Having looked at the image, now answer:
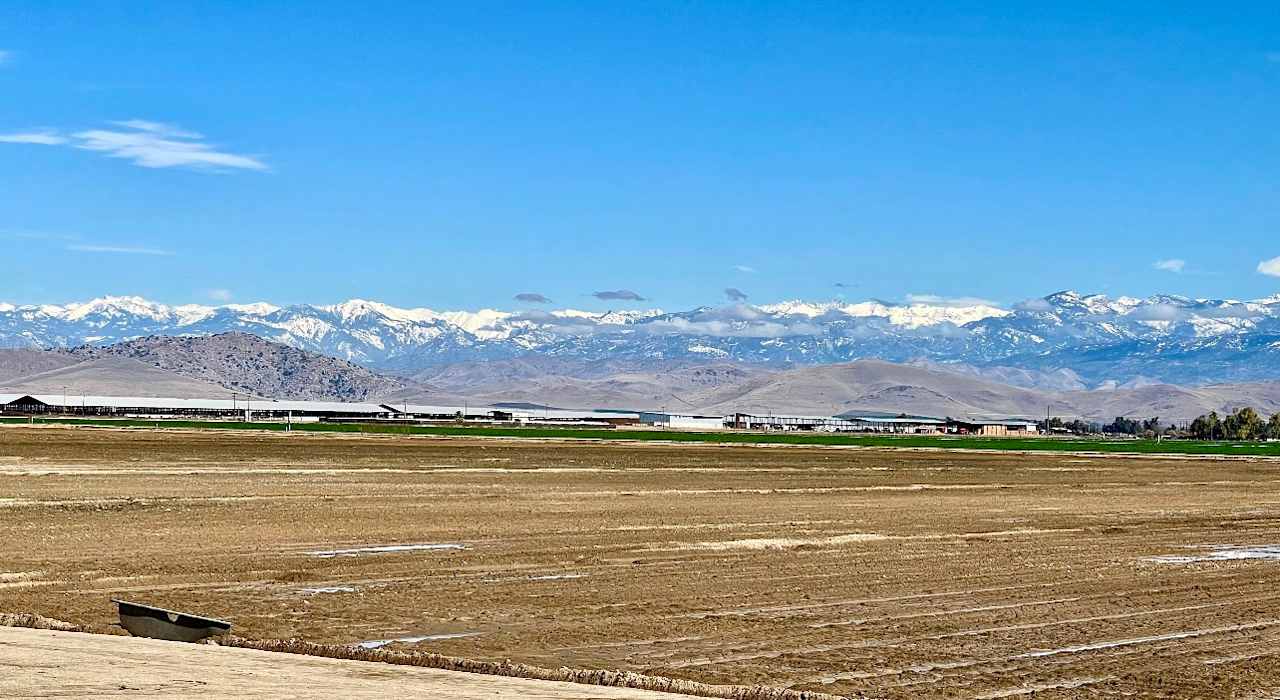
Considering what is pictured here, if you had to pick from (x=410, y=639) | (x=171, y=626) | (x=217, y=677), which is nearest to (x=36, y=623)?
(x=171, y=626)

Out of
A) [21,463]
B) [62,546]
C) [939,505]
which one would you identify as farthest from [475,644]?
[21,463]

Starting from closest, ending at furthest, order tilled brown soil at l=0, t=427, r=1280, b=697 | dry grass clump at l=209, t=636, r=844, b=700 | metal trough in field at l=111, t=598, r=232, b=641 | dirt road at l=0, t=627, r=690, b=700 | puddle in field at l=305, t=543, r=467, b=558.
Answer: dirt road at l=0, t=627, r=690, b=700 < dry grass clump at l=209, t=636, r=844, b=700 < metal trough in field at l=111, t=598, r=232, b=641 < tilled brown soil at l=0, t=427, r=1280, b=697 < puddle in field at l=305, t=543, r=467, b=558

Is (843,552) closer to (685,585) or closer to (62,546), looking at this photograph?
(685,585)

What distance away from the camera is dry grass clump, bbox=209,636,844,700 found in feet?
60.5

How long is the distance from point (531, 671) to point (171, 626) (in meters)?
4.76

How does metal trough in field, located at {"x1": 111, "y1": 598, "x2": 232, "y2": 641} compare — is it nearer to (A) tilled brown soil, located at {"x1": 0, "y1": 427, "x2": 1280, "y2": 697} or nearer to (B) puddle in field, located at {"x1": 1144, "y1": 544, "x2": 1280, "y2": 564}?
(A) tilled brown soil, located at {"x1": 0, "y1": 427, "x2": 1280, "y2": 697}

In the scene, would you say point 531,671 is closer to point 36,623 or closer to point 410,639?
point 410,639

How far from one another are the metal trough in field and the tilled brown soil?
1.01m

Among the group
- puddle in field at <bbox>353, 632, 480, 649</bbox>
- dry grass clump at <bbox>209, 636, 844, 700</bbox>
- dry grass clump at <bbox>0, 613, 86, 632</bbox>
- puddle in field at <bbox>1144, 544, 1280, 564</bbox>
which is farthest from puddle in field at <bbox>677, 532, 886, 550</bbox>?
dry grass clump at <bbox>0, 613, 86, 632</bbox>

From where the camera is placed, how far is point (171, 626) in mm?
21109

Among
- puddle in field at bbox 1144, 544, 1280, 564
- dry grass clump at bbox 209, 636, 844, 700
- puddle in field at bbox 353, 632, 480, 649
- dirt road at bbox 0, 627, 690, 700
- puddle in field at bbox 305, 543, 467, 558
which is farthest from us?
puddle in field at bbox 1144, 544, 1280, 564

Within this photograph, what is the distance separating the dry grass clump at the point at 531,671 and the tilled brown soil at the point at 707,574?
0.67 meters

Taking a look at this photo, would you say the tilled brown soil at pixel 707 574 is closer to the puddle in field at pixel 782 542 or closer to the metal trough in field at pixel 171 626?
the puddle in field at pixel 782 542

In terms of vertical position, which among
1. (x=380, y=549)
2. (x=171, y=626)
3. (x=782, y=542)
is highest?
(x=782, y=542)
